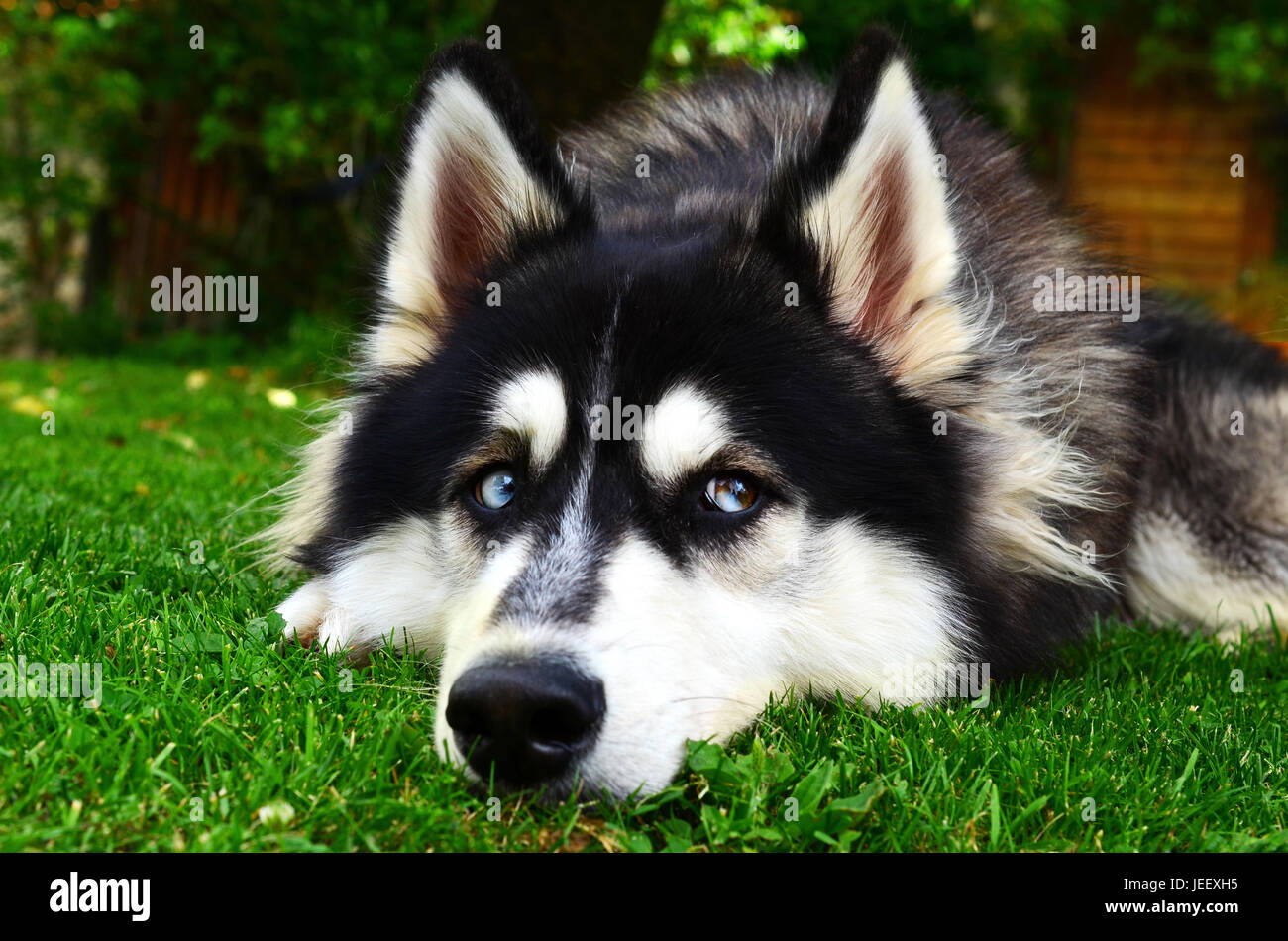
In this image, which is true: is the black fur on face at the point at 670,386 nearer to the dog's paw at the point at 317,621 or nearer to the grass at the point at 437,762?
the dog's paw at the point at 317,621

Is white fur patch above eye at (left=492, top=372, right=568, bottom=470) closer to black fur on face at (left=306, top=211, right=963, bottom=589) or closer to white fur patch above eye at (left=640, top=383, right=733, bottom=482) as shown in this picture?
black fur on face at (left=306, top=211, right=963, bottom=589)

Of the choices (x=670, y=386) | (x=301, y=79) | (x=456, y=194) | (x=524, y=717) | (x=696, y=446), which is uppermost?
(x=301, y=79)

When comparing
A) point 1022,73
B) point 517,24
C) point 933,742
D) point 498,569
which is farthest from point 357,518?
point 1022,73

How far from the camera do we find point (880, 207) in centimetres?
288

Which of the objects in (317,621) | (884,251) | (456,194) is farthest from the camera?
(456,194)

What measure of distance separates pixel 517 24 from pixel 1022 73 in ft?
35.9

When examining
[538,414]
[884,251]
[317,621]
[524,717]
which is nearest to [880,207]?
[884,251]

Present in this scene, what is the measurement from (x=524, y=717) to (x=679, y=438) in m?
0.78

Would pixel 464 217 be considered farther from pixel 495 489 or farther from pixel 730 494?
pixel 730 494

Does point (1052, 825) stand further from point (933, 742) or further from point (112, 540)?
point (112, 540)

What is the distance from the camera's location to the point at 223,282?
13141 millimetres

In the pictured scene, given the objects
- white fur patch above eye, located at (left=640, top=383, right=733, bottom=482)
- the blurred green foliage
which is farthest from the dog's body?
the blurred green foliage

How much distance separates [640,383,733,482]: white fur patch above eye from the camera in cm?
259
